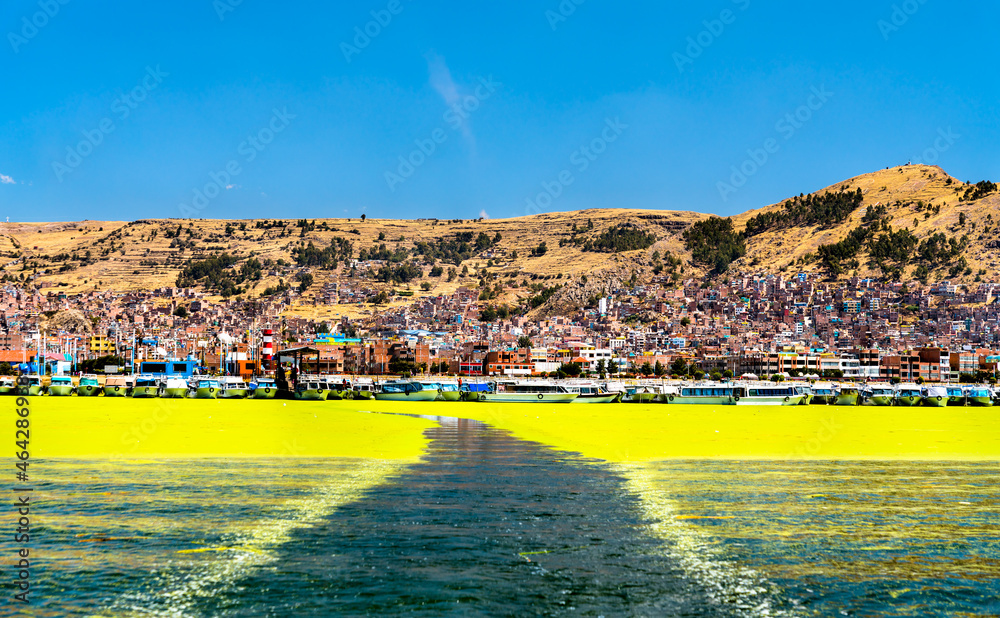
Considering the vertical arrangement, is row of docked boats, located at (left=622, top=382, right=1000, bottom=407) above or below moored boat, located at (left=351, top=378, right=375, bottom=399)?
below

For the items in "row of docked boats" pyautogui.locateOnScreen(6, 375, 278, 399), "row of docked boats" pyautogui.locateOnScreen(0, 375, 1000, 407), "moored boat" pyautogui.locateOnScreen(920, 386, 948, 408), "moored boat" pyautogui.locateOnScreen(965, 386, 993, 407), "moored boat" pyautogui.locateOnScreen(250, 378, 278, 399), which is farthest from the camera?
"moored boat" pyautogui.locateOnScreen(965, 386, 993, 407)

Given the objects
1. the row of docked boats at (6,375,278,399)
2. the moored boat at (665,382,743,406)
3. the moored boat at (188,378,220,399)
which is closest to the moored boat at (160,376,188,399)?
the row of docked boats at (6,375,278,399)

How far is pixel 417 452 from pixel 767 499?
11246 millimetres

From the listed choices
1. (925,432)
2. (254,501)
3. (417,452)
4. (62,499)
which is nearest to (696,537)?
(254,501)

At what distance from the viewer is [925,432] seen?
128 ft

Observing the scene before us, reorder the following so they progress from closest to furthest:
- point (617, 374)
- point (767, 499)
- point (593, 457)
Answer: point (767, 499), point (593, 457), point (617, 374)

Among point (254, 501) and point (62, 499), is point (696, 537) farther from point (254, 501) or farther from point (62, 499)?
point (62, 499)

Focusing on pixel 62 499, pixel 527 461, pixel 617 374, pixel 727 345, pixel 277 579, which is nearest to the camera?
pixel 277 579

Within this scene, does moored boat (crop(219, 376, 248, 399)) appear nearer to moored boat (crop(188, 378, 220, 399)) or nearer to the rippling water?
moored boat (crop(188, 378, 220, 399))

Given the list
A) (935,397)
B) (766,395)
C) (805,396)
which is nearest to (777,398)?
(766,395)

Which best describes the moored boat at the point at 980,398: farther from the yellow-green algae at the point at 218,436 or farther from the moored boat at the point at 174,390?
the moored boat at the point at 174,390

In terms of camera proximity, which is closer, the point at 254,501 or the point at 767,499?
the point at 254,501

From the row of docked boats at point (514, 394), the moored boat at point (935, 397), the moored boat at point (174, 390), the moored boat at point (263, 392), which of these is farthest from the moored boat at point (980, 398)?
the moored boat at point (174, 390)

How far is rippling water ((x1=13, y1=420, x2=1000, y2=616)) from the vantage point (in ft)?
32.6
